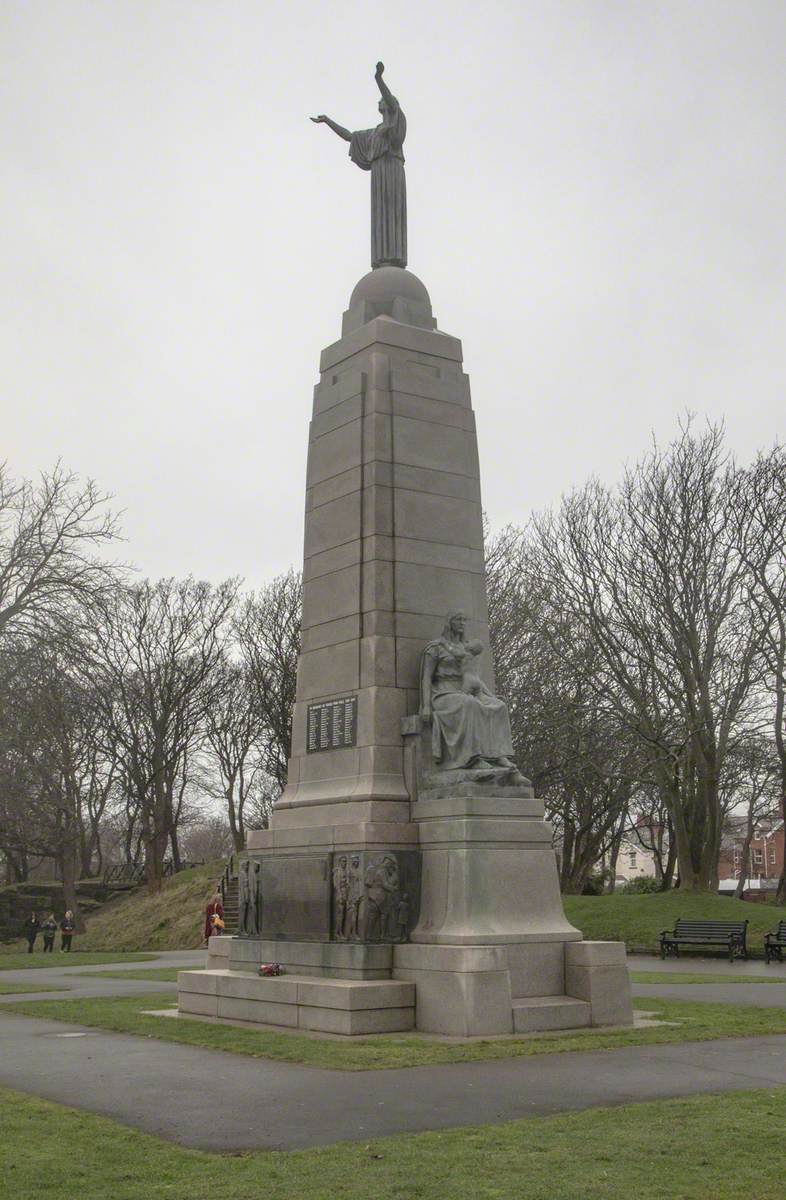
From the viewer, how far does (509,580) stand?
43.5 metres

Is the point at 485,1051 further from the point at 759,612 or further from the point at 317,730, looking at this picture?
the point at 759,612

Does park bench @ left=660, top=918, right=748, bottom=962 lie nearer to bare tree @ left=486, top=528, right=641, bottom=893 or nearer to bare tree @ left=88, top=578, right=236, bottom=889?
bare tree @ left=486, top=528, right=641, bottom=893

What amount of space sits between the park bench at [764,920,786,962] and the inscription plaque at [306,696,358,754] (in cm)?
1560

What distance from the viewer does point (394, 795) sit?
51.8 ft

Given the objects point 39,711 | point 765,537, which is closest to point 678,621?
point 765,537

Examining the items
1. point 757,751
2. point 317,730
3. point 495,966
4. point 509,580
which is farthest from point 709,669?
point 495,966

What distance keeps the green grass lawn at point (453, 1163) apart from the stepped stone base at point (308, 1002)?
16.5 feet

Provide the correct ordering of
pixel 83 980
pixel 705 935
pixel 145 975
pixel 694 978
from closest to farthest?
pixel 694 978
pixel 83 980
pixel 145 975
pixel 705 935

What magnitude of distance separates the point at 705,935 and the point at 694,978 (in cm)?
793

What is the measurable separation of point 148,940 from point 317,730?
3146cm

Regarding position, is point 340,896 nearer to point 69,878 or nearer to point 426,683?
point 426,683

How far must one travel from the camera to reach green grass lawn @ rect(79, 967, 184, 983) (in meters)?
24.9

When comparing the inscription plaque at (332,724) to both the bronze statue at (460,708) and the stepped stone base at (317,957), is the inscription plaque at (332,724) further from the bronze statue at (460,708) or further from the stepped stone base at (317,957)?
the stepped stone base at (317,957)

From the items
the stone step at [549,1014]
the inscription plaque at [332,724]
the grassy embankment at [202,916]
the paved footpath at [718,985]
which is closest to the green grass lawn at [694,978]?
the paved footpath at [718,985]
